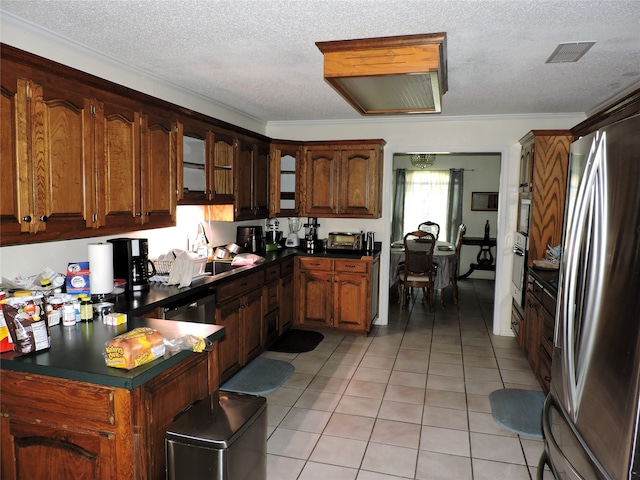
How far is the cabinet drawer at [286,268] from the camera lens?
4.78 m

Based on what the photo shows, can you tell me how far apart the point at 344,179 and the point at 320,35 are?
107 inches

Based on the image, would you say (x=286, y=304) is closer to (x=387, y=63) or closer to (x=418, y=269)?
(x=418, y=269)

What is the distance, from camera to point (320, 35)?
8.55 feet

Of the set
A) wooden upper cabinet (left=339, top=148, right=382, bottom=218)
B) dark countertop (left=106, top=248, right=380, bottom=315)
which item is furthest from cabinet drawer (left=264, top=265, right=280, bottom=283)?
wooden upper cabinet (left=339, top=148, right=382, bottom=218)

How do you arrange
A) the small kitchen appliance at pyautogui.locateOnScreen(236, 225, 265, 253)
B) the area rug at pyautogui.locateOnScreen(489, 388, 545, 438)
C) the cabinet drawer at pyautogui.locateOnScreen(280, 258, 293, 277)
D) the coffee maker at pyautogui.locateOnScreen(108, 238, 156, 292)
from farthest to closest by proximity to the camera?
the small kitchen appliance at pyautogui.locateOnScreen(236, 225, 265, 253)
the cabinet drawer at pyautogui.locateOnScreen(280, 258, 293, 277)
the area rug at pyautogui.locateOnScreen(489, 388, 545, 438)
the coffee maker at pyautogui.locateOnScreen(108, 238, 156, 292)

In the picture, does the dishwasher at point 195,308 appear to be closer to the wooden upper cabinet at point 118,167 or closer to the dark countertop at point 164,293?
the dark countertop at point 164,293

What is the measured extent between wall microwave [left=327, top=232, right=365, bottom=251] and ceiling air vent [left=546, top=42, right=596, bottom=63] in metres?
2.81

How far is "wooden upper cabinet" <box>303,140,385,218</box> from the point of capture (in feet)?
17.0

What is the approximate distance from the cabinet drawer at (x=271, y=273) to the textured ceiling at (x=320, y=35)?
1649 millimetres

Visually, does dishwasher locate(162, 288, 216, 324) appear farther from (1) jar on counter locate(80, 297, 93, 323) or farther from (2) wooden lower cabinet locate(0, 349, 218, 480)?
(2) wooden lower cabinet locate(0, 349, 218, 480)

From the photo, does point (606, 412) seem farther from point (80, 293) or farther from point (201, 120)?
point (201, 120)

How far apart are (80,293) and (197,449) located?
1.23m

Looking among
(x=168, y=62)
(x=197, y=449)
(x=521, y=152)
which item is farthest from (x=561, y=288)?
(x=521, y=152)

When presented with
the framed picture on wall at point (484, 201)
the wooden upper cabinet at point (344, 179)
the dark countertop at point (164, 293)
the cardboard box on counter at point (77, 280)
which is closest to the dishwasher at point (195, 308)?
the dark countertop at point (164, 293)
